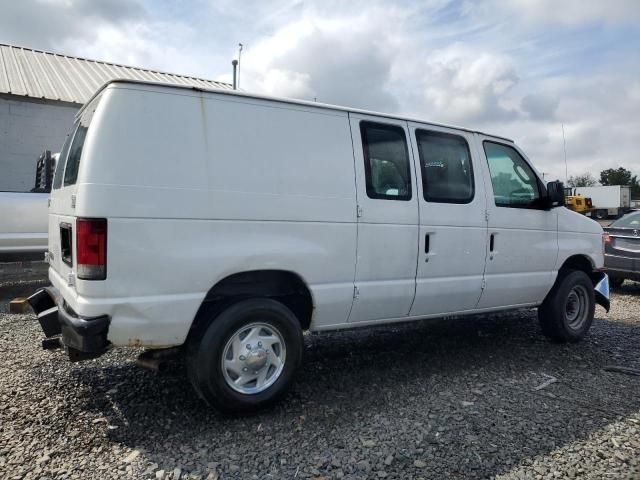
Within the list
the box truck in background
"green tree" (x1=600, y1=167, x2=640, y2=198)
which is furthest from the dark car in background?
"green tree" (x1=600, y1=167, x2=640, y2=198)

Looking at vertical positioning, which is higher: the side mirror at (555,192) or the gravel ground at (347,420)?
the side mirror at (555,192)

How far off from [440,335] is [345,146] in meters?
2.92

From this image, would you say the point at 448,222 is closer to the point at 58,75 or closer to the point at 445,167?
the point at 445,167

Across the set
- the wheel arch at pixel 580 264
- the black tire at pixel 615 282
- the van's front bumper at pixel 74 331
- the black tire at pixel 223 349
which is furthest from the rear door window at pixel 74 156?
the black tire at pixel 615 282

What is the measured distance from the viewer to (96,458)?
3.01m

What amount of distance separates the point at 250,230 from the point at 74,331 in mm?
1254

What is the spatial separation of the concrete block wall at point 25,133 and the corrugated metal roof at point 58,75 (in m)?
0.31

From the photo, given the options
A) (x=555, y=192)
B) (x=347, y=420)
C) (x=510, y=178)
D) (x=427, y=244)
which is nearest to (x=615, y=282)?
(x=555, y=192)

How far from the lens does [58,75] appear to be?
1470 centimetres

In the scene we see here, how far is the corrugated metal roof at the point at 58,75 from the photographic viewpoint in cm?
1280

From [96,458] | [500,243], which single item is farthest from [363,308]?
[96,458]

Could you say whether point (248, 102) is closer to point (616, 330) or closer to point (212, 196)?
point (212, 196)

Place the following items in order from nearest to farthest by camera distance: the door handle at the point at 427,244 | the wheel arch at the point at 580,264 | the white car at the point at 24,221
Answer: the door handle at the point at 427,244, the wheel arch at the point at 580,264, the white car at the point at 24,221

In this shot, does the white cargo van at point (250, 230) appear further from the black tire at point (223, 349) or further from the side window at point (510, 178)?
the side window at point (510, 178)
